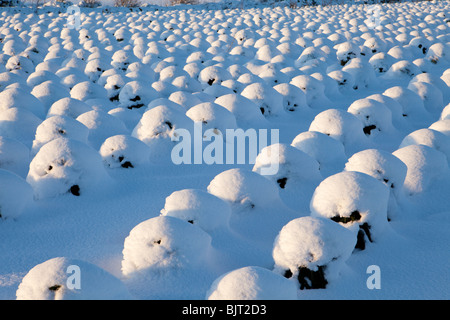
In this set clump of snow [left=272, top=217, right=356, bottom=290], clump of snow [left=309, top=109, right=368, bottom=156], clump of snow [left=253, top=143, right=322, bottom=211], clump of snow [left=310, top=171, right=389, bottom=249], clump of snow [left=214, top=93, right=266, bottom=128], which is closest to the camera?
clump of snow [left=272, top=217, right=356, bottom=290]

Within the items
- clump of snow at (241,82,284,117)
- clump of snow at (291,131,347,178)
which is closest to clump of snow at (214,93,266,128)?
clump of snow at (241,82,284,117)

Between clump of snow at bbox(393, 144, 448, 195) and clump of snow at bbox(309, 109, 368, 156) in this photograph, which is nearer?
clump of snow at bbox(393, 144, 448, 195)

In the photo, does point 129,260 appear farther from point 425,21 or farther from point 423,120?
point 425,21

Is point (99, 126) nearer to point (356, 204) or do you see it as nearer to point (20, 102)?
point (20, 102)

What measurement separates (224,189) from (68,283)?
105 cm

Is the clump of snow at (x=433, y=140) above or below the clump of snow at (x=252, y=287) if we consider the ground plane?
below

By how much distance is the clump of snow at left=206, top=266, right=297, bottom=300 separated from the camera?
4.77 ft

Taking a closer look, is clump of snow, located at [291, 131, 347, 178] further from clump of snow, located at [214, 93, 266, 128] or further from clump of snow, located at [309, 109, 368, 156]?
clump of snow, located at [214, 93, 266, 128]

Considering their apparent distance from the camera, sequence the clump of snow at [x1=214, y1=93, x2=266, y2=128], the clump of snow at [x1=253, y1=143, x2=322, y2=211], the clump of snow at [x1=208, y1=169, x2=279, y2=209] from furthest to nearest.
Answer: the clump of snow at [x1=214, y1=93, x2=266, y2=128]
the clump of snow at [x1=253, y1=143, x2=322, y2=211]
the clump of snow at [x1=208, y1=169, x2=279, y2=209]

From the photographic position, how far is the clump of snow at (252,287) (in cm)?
145

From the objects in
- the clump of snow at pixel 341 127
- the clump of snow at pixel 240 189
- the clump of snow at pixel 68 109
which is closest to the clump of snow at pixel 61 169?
the clump of snow at pixel 240 189

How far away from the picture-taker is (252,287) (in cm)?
146

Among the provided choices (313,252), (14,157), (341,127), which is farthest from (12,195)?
(341,127)

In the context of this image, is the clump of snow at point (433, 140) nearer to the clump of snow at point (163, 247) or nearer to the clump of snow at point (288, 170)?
the clump of snow at point (288, 170)
